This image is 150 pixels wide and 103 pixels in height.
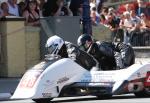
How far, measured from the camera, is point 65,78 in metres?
15.5

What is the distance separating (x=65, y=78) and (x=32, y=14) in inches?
293

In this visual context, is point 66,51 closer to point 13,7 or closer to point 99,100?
point 99,100

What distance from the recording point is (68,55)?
52.6ft

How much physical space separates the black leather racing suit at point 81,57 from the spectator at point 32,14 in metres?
6.56

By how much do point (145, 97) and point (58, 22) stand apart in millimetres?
7471

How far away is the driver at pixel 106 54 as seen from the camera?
16.4 m

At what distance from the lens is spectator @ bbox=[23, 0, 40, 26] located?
22500 millimetres

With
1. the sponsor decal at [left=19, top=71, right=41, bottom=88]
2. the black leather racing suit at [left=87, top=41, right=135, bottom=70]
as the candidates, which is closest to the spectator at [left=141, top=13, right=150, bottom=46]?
the black leather racing suit at [left=87, top=41, right=135, bottom=70]

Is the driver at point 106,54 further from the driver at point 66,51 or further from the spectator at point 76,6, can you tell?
the spectator at point 76,6

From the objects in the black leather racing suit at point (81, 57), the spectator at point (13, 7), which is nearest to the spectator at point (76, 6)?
the spectator at point (13, 7)

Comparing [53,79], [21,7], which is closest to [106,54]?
[53,79]

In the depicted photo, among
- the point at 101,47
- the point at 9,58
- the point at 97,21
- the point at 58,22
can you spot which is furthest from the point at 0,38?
the point at 101,47

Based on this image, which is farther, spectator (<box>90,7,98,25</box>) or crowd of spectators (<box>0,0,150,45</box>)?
spectator (<box>90,7,98,25</box>)

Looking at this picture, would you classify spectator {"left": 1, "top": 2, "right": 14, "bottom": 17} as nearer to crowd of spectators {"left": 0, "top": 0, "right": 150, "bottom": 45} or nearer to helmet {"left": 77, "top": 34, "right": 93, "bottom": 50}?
crowd of spectators {"left": 0, "top": 0, "right": 150, "bottom": 45}
